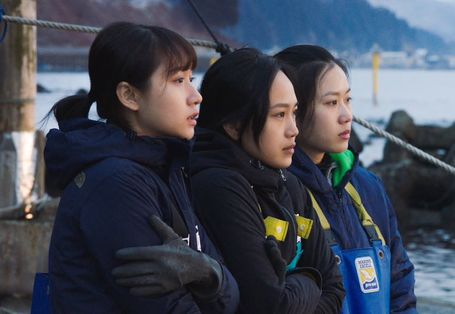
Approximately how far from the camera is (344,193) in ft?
9.93

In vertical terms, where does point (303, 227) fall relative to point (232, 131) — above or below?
below

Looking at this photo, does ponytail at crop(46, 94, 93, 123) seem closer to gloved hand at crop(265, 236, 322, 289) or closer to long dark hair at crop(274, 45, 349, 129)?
gloved hand at crop(265, 236, 322, 289)

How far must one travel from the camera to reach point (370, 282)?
2.86m

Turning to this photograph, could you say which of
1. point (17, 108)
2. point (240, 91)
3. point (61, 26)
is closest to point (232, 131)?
point (240, 91)

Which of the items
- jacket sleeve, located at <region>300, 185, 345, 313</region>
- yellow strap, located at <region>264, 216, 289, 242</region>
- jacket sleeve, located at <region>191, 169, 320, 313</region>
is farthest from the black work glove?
jacket sleeve, located at <region>300, 185, 345, 313</region>

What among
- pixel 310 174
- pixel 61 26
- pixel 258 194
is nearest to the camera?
pixel 258 194

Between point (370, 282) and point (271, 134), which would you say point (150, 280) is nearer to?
point (271, 134)

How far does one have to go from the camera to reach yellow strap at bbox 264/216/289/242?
2.56m

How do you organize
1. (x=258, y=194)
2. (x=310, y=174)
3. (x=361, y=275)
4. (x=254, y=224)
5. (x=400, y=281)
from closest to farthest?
(x=254, y=224), (x=258, y=194), (x=361, y=275), (x=310, y=174), (x=400, y=281)

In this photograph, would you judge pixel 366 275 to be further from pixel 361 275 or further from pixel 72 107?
pixel 72 107

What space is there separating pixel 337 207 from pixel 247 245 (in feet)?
1.85

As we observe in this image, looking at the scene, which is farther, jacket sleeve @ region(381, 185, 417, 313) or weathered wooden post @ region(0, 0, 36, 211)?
weathered wooden post @ region(0, 0, 36, 211)

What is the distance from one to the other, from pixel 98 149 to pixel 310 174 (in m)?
0.89

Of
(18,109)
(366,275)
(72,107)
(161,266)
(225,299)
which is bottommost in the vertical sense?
(18,109)
